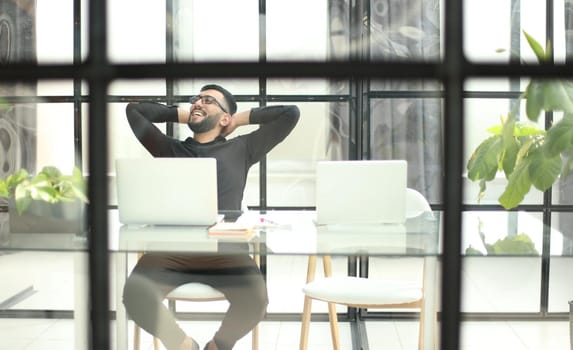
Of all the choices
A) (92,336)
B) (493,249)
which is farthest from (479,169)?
(92,336)

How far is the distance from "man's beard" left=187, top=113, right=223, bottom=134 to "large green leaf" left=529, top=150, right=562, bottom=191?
1303 mm

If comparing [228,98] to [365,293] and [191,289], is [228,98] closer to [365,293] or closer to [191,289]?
[191,289]

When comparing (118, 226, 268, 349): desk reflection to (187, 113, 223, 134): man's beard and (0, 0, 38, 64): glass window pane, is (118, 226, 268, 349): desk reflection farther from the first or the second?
(0, 0, 38, 64): glass window pane

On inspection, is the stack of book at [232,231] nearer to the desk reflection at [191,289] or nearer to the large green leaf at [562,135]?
the desk reflection at [191,289]

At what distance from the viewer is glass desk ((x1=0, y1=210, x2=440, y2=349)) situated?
2.14m

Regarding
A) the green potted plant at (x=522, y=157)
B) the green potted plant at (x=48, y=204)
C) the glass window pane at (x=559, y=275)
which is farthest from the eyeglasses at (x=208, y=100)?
the glass window pane at (x=559, y=275)

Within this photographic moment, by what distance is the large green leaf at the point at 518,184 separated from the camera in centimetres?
230

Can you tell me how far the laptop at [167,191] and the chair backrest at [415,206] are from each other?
30.7 inches

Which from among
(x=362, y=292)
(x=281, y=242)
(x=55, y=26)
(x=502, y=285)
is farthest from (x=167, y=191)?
(x=502, y=285)

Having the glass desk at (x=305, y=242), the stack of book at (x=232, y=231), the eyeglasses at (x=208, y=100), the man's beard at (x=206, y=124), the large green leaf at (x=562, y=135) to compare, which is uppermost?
the eyeglasses at (x=208, y=100)

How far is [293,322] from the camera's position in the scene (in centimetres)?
356

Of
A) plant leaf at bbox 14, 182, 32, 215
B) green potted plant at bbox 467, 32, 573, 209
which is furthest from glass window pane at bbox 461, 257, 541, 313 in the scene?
plant leaf at bbox 14, 182, 32, 215

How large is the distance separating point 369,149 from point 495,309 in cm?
98

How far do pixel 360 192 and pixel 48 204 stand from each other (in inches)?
53.1
